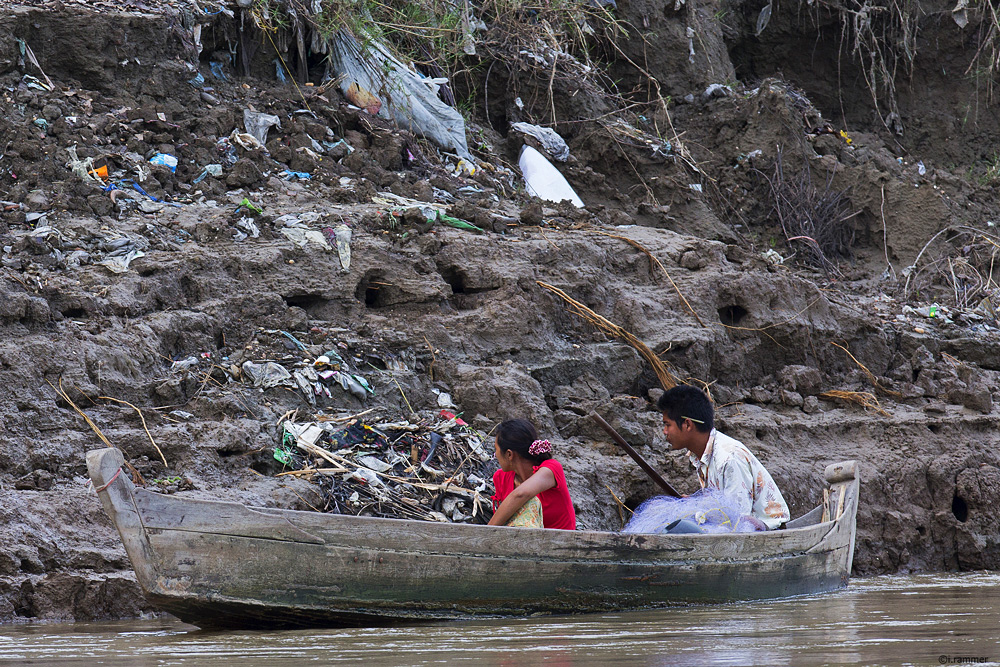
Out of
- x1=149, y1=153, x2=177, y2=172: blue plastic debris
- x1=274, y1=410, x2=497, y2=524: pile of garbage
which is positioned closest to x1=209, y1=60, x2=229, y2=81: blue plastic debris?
x1=149, y1=153, x2=177, y2=172: blue plastic debris

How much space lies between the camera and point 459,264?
7.27 metres

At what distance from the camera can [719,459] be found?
5039mm

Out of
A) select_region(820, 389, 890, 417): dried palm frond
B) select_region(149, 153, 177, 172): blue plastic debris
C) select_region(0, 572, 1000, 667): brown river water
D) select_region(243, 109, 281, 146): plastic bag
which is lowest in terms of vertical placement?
select_region(0, 572, 1000, 667): brown river water

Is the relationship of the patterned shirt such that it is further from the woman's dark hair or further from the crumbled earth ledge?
the crumbled earth ledge

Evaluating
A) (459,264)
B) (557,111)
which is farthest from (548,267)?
(557,111)

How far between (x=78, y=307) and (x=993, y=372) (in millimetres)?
7306

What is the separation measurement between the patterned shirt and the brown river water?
1.69 ft

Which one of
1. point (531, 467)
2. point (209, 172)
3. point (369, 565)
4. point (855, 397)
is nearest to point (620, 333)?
point (855, 397)

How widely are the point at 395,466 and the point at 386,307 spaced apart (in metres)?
1.64

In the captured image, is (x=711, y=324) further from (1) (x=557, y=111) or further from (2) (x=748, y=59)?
(2) (x=748, y=59)

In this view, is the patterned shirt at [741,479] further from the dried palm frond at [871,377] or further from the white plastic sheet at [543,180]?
the white plastic sheet at [543,180]

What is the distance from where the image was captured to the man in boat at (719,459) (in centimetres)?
502

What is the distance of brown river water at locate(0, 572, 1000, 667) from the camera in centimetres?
321

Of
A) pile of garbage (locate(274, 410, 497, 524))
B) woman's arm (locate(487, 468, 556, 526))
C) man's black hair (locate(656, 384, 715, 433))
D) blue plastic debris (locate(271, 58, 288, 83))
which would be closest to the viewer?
woman's arm (locate(487, 468, 556, 526))
